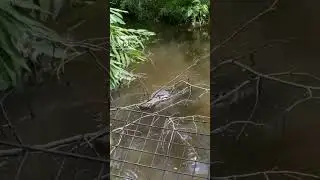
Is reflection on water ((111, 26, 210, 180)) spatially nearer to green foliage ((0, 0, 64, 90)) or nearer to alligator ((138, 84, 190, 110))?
alligator ((138, 84, 190, 110))

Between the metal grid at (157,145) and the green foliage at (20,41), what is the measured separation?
255 mm

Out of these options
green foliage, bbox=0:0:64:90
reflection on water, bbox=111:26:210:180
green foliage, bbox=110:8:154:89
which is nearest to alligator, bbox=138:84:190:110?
reflection on water, bbox=111:26:210:180

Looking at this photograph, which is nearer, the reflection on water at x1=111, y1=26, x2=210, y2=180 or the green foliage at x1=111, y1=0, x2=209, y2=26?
the reflection on water at x1=111, y1=26, x2=210, y2=180

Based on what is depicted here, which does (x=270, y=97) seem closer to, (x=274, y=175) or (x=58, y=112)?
(x=274, y=175)

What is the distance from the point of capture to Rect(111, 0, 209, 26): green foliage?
4.42 ft

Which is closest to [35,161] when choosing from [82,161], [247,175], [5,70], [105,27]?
[82,161]

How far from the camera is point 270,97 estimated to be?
0.97m

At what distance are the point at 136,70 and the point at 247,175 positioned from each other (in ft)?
1.85

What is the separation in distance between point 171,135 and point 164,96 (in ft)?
0.33

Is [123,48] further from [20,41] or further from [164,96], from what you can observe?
[20,41]

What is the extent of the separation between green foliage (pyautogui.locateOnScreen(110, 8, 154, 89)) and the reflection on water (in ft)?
0.50

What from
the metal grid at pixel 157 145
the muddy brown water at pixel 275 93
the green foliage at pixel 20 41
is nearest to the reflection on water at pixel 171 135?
the metal grid at pixel 157 145

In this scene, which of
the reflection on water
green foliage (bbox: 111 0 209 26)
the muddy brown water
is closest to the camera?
the muddy brown water

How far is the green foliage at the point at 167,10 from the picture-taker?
4.42ft
